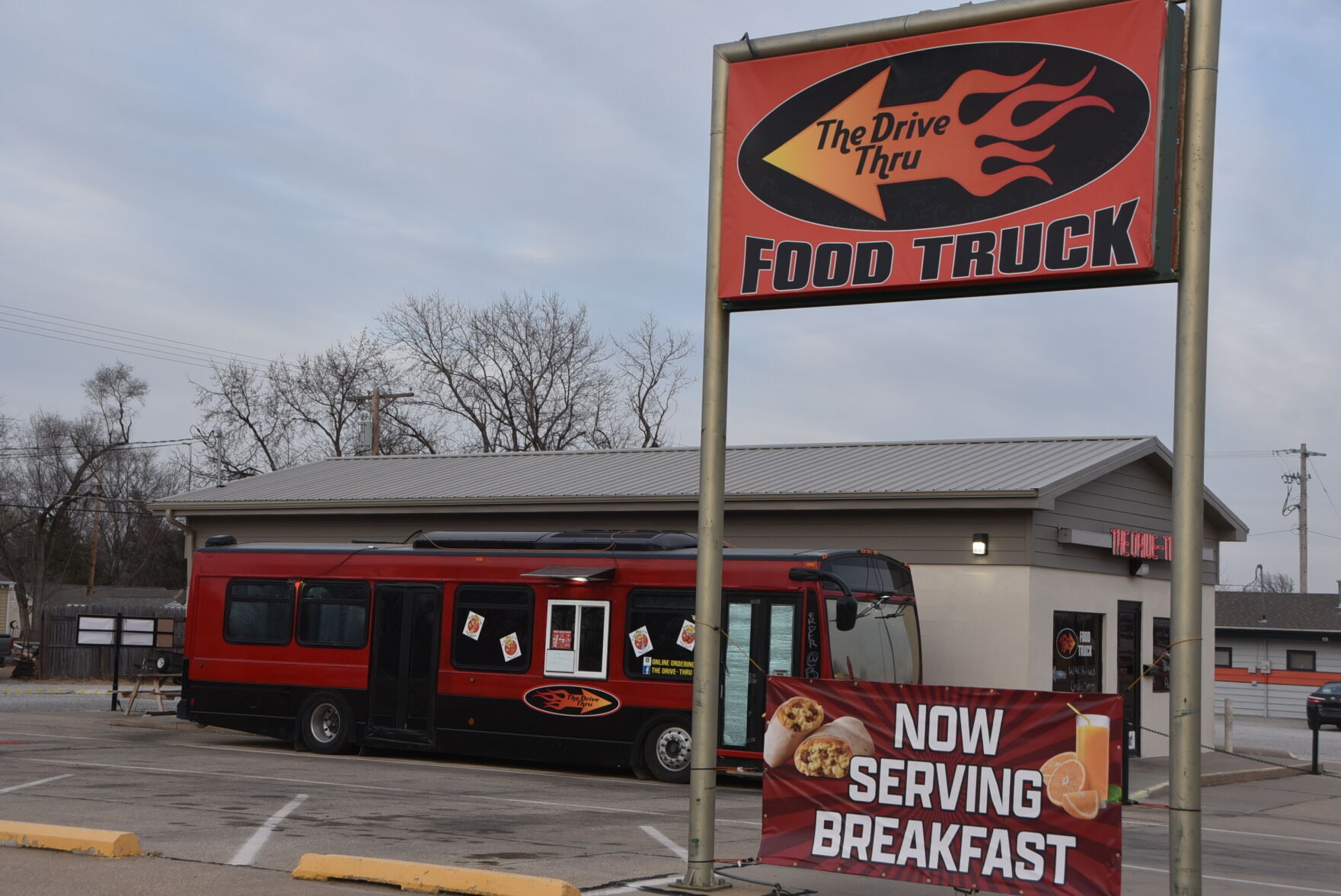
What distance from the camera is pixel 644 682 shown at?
1652 centimetres

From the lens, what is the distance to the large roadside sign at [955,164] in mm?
7734

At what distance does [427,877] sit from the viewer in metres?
8.22

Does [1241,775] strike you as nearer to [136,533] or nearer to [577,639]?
[577,639]

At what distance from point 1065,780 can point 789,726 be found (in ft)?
5.54

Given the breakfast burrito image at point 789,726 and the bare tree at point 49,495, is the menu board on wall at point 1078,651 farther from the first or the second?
the bare tree at point 49,495

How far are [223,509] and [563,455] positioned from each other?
21.7ft

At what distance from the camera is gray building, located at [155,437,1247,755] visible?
1933cm

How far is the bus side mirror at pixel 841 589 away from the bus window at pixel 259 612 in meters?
7.41

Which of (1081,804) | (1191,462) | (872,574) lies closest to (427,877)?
(1081,804)

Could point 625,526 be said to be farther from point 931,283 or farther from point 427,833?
point 931,283

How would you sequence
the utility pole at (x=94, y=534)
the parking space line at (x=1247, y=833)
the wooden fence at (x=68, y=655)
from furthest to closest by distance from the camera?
1. the utility pole at (x=94, y=534)
2. the wooden fence at (x=68, y=655)
3. the parking space line at (x=1247, y=833)

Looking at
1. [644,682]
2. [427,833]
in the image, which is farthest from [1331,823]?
[427,833]

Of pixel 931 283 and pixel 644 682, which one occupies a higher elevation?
pixel 931 283

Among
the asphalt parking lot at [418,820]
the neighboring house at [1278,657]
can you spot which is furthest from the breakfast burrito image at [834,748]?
the neighboring house at [1278,657]
